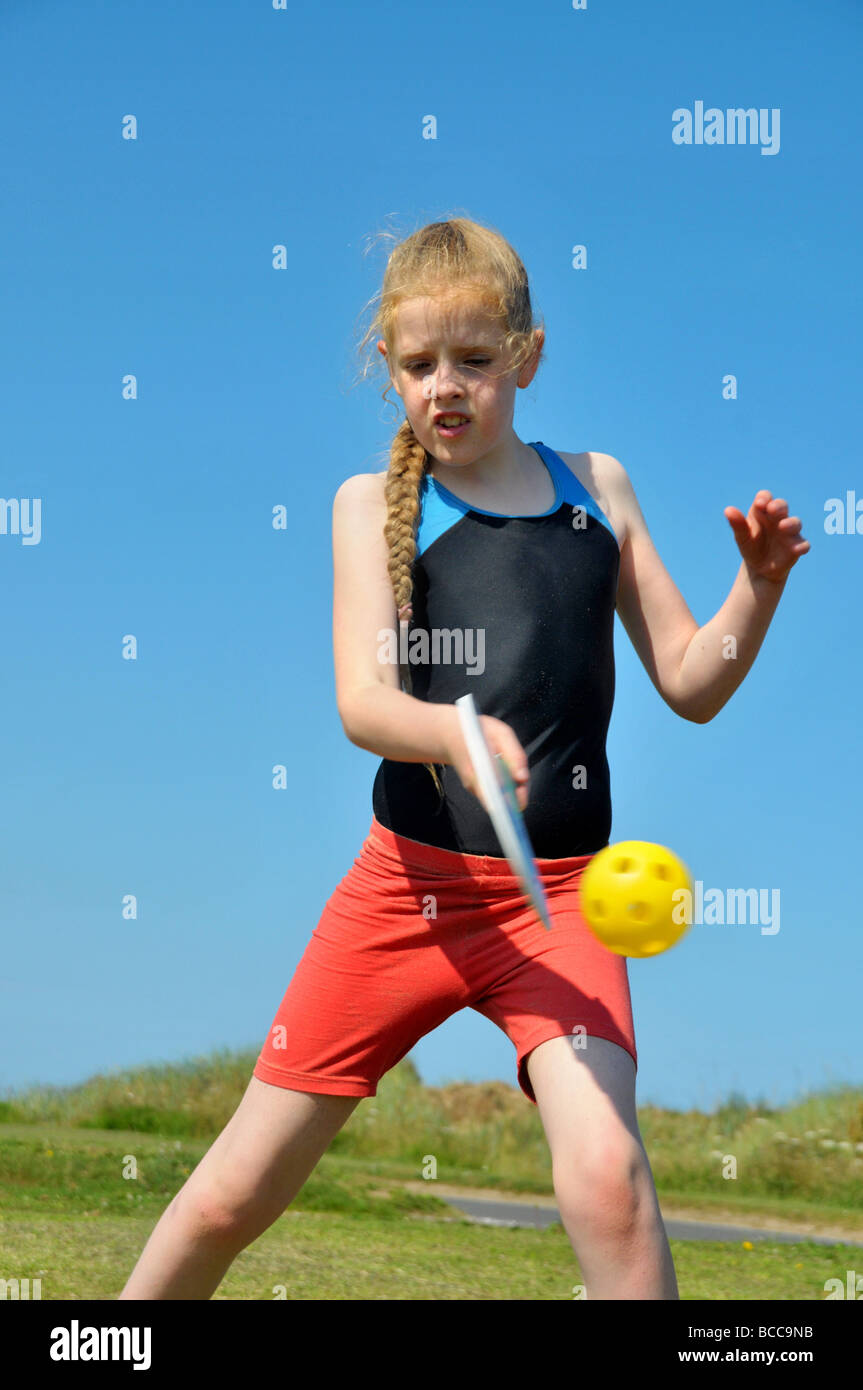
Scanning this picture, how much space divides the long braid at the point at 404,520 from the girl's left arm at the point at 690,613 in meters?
0.47

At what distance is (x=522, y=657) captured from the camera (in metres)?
2.85

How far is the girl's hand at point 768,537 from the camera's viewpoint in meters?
2.81

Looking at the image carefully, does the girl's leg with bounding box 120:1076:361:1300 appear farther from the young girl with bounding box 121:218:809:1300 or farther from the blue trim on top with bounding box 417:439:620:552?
the blue trim on top with bounding box 417:439:620:552

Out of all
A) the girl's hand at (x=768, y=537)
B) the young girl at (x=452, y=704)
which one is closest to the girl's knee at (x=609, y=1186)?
the young girl at (x=452, y=704)

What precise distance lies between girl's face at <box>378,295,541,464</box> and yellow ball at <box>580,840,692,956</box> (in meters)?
0.97

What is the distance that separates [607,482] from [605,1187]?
1575mm

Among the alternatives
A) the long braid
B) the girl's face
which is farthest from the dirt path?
the girl's face

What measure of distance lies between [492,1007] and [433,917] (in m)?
0.21

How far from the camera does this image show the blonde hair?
9.46ft

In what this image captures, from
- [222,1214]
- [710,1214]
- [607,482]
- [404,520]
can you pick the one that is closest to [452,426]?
[404,520]

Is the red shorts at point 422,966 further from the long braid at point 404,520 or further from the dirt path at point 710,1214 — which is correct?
the dirt path at point 710,1214

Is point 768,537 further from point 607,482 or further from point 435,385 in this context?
point 435,385
